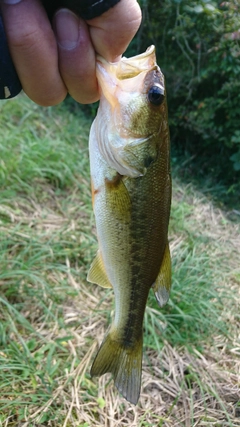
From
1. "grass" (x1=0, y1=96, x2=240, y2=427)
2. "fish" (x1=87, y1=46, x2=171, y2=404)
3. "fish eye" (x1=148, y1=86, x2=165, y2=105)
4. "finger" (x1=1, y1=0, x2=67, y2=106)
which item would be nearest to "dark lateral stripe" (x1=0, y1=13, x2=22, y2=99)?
"finger" (x1=1, y1=0, x2=67, y2=106)

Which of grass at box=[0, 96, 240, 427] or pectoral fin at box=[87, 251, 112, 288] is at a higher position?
pectoral fin at box=[87, 251, 112, 288]

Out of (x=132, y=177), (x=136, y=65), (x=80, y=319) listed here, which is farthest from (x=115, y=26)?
(x=80, y=319)

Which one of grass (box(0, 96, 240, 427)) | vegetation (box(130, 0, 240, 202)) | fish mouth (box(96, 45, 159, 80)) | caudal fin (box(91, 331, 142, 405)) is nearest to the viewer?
fish mouth (box(96, 45, 159, 80))

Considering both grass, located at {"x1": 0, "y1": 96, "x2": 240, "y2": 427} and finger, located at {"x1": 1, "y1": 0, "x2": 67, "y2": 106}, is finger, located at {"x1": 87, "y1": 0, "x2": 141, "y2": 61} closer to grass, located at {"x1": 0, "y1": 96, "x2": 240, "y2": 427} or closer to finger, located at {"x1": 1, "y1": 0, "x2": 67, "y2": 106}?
finger, located at {"x1": 1, "y1": 0, "x2": 67, "y2": 106}

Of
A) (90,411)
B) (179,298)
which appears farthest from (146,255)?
(179,298)

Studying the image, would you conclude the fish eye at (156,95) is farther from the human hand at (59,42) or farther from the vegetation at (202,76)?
the vegetation at (202,76)

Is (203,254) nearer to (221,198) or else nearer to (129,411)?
(129,411)
